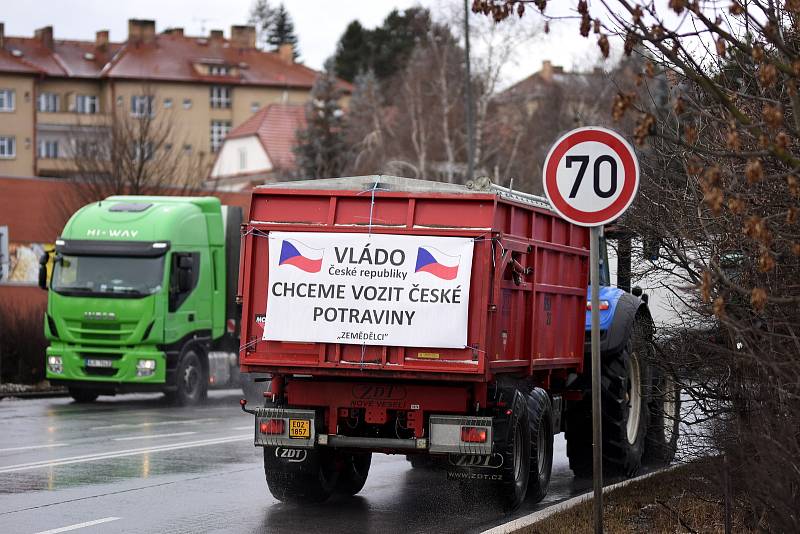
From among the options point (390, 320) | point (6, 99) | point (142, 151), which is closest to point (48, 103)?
point (6, 99)

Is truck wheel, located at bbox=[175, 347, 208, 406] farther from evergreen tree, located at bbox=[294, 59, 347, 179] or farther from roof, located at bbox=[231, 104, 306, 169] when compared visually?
roof, located at bbox=[231, 104, 306, 169]

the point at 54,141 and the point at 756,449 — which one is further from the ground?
the point at 54,141

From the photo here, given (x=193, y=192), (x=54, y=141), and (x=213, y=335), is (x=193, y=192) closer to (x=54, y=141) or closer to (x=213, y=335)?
(x=213, y=335)

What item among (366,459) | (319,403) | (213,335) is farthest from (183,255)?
(319,403)

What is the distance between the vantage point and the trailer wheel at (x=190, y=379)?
24.3 metres

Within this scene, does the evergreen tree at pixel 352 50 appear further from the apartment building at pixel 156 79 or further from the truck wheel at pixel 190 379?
the truck wheel at pixel 190 379

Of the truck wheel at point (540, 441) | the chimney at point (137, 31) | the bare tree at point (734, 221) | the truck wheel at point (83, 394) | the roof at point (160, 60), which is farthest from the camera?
the chimney at point (137, 31)

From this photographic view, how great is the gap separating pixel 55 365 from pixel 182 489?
1188 centimetres

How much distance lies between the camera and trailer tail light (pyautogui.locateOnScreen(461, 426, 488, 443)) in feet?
34.9

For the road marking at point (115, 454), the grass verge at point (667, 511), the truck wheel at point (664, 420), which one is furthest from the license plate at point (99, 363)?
the grass verge at point (667, 511)

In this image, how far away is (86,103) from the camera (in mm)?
114062

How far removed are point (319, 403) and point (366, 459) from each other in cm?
201

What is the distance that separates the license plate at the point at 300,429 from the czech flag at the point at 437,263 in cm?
144

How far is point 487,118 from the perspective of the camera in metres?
63.0
